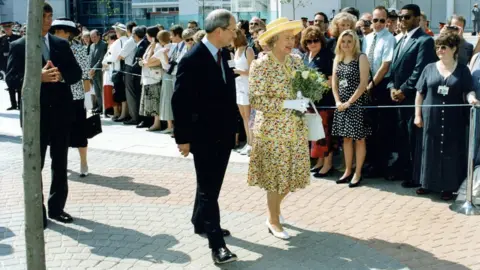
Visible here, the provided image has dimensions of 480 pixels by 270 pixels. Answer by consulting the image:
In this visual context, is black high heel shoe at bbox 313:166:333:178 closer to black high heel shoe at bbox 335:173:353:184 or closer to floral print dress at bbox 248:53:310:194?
black high heel shoe at bbox 335:173:353:184

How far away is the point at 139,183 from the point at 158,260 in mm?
2819

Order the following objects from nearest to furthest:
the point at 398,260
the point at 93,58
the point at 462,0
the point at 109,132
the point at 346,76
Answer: the point at 398,260
the point at 346,76
the point at 109,132
the point at 93,58
the point at 462,0

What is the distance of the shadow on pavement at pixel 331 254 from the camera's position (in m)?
5.23

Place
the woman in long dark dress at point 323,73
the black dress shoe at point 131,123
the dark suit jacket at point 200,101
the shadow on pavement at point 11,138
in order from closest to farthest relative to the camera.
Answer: the dark suit jacket at point 200,101 < the woman in long dark dress at point 323,73 < the shadow on pavement at point 11,138 < the black dress shoe at point 131,123

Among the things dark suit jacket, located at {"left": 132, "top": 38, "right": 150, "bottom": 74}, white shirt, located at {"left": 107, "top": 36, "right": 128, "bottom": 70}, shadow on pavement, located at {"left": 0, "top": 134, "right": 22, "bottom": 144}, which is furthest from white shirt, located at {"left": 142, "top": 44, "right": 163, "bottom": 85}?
shadow on pavement, located at {"left": 0, "top": 134, "right": 22, "bottom": 144}

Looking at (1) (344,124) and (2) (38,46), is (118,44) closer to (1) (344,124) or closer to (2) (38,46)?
(1) (344,124)

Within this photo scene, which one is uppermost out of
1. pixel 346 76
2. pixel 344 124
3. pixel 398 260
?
pixel 346 76

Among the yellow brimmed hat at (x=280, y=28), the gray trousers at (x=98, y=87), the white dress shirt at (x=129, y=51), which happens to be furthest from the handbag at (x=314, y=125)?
the gray trousers at (x=98, y=87)

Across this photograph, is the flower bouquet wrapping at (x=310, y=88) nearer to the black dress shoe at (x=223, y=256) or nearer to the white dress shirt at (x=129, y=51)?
the black dress shoe at (x=223, y=256)

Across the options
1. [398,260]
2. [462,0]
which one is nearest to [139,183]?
[398,260]

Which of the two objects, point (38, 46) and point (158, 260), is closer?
point (38, 46)

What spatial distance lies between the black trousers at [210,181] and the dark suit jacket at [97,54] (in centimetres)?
944

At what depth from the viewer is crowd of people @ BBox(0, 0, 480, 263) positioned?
5207mm

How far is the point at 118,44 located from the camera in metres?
13.1
